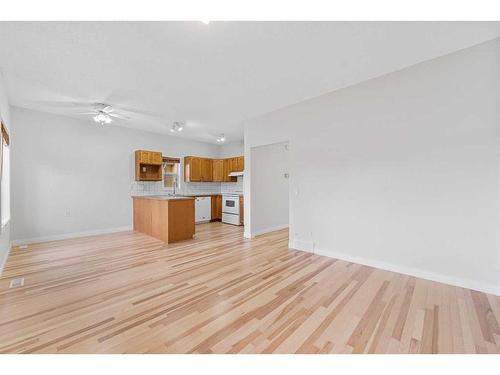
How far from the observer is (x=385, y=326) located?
1763mm

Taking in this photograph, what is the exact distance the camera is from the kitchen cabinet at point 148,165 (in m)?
5.61

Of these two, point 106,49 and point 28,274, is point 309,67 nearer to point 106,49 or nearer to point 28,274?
point 106,49

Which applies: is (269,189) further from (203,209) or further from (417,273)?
(417,273)

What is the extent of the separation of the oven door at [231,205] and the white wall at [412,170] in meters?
2.79

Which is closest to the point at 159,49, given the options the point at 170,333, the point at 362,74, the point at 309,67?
the point at 309,67

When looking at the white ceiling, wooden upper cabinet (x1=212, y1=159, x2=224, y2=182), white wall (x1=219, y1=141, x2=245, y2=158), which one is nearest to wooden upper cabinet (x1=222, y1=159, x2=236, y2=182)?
wooden upper cabinet (x1=212, y1=159, x2=224, y2=182)

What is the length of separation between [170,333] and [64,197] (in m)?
4.65

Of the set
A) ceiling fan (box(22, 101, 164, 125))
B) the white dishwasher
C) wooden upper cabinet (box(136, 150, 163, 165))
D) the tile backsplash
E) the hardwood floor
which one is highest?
ceiling fan (box(22, 101, 164, 125))

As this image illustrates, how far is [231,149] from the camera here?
Result: 754 cm

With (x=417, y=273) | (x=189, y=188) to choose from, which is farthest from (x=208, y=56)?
(x=189, y=188)

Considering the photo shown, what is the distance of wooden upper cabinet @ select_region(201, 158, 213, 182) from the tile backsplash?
1.23ft

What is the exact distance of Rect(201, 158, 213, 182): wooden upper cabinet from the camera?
709 cm

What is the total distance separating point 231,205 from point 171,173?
2.11 meters

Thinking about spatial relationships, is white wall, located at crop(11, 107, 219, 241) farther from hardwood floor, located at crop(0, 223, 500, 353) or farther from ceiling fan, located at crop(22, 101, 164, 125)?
hardwood floor, located at crop(0, 223, 500, 353)
